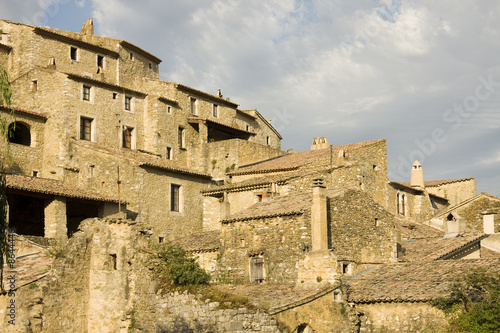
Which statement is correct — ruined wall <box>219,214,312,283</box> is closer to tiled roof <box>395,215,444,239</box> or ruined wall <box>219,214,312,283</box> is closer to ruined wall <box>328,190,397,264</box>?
ruined wall <box>328,190,397,264</box>

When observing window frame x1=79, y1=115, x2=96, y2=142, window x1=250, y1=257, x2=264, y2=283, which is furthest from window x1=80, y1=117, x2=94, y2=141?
window x1=250, y1=257, x2=264, y2=283

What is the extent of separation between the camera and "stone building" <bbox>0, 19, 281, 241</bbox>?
35188 mm

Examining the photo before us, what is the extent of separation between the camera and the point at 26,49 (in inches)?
1681

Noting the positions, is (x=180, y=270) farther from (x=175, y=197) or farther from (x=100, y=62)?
(x=100, y=62)

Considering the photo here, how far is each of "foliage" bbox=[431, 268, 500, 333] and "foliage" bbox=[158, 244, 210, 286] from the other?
26.3 feet

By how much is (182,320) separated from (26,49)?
28.4 metres

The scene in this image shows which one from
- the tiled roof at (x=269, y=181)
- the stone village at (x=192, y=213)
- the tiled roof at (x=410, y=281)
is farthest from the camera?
the tiled roof at (x=269, y=181)

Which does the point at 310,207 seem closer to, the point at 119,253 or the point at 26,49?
the point at 119,253

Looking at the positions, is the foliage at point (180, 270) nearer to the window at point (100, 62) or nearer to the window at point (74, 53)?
the window at point (74, 53)

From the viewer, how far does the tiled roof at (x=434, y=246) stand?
2780 cm

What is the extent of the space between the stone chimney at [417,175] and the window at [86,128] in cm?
2347

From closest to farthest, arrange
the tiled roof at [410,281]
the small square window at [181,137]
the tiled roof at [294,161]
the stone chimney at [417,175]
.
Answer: the tiled roof at [410,281], the tiled roof at [294,161], the small square window at [181,137], the stone chimney at [417,175]

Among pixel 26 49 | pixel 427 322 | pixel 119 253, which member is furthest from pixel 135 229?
pixel 26 49

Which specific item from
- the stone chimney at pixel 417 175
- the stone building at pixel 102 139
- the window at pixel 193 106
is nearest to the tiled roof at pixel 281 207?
the stone building at pixel 102 139
